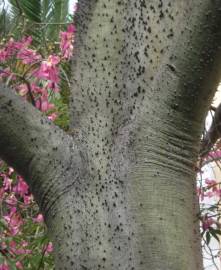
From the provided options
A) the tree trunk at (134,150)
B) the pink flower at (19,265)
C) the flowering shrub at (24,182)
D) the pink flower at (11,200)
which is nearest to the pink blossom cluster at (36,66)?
the flowering shrub at (24,182)

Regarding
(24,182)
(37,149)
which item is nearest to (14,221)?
(24,182)

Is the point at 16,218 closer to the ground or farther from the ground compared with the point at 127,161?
farther from the ground

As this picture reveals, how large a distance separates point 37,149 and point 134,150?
207 millimetres

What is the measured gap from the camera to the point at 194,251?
1320mm

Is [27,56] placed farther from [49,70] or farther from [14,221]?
[14,221]

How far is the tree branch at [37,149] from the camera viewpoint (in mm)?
1351

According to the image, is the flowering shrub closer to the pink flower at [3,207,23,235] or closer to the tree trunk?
the pink flower at [3,207,23,235]

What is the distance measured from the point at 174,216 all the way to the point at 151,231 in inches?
2.7

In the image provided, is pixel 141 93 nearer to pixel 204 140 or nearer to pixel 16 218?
pixel 204 140

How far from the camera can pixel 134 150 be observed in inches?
52.9

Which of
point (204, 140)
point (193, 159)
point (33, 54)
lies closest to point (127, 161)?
point (193, 159)

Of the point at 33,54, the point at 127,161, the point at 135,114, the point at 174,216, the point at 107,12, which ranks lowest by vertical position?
the point at 174,216

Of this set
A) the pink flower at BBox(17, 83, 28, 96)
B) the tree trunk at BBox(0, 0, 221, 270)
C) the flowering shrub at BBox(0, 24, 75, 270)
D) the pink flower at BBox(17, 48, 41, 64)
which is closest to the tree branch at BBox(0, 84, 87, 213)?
the tree trunk at BBox(0, 0, 221, 270)

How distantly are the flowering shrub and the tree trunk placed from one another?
3.17ft
